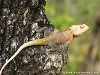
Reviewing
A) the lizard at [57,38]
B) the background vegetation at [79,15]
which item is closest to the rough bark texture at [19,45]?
the lizard at [57,38]

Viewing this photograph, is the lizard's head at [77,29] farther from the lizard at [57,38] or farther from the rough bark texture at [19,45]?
the rough bark texture at [19,45]

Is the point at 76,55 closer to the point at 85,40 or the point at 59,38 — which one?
the point at 85,40

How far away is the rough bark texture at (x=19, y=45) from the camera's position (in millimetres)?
4855

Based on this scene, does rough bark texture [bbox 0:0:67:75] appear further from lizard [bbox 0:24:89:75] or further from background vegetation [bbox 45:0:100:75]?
background vegetation [bbox 45:0:100:75]

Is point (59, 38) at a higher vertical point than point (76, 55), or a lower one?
higher

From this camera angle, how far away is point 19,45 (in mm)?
4910

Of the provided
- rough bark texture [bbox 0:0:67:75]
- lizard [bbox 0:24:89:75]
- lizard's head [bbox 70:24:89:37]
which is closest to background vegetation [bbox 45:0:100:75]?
lizard's head [bbox 70:24:89:37]

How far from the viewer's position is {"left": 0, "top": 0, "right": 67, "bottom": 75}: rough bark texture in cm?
486

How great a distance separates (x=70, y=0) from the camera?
1552cm

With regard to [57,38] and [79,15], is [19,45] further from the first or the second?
[79,15]

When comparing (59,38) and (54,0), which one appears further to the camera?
(54,0)

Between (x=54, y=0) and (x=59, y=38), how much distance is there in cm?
1095

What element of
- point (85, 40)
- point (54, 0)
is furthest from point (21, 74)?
point (54, 0)

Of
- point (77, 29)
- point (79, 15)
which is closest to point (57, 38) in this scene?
point (77, 29)
